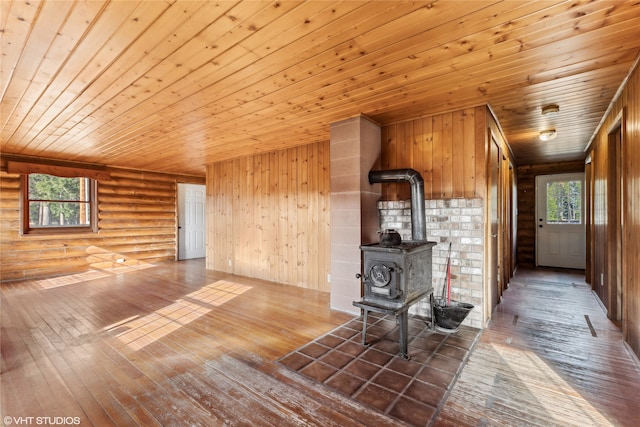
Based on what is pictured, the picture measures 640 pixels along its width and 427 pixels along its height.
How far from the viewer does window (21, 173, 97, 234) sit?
5.77 metres

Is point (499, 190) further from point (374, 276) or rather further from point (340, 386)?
point (340, 386)

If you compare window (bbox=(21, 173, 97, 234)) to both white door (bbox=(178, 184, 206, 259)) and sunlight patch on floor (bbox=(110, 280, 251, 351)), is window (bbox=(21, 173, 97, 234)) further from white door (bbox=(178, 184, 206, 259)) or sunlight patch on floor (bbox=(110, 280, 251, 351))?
sunlight patch on floor (bbox=(110, 280, 251, 351))

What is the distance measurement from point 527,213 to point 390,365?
6.46 meters

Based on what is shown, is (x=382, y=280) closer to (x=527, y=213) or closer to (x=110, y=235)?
(x=527, y=213)

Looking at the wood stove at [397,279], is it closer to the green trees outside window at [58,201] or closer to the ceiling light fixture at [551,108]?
the ceiling light fixture at [551,108]

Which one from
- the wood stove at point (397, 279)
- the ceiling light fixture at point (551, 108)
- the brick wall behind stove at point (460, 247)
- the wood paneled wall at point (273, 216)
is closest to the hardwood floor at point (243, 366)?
the brick wall behind stove at point (460, 247)

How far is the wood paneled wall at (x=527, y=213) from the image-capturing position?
6906mm

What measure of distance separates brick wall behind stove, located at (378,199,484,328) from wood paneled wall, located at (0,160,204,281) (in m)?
6.71

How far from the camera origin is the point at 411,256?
2.73 m

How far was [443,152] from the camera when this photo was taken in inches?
134

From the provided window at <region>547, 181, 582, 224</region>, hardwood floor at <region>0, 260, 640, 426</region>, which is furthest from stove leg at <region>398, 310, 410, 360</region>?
window at <region>547, 181, 582, 224</region>

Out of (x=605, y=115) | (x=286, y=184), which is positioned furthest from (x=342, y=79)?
(x=605, y=115)

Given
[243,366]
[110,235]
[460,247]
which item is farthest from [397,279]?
[110,235]

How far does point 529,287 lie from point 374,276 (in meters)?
3.78
